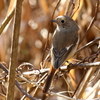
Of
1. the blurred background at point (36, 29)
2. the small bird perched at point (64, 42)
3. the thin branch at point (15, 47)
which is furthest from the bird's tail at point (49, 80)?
the blurred background at point (36, 29)

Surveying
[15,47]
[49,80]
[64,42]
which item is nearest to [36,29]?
[64,42]

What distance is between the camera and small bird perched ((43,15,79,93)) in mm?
2237

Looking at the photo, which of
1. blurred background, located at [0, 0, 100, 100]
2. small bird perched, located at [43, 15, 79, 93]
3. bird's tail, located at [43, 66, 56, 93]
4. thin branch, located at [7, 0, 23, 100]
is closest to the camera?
thin branch, located at [7, 0, 23, 100]

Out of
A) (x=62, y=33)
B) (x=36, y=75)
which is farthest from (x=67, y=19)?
(x=36, y=75)

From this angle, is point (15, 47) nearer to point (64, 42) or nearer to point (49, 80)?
point (49, 80)

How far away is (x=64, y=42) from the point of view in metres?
2.47

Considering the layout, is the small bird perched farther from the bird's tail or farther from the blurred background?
the blurred background

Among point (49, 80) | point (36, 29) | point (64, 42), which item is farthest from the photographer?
point (36, 29)

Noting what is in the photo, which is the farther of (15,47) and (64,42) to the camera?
(64,42)

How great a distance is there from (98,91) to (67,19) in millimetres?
779

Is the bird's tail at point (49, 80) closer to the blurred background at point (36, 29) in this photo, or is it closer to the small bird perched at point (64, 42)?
the small bird perched at point (64, 42)

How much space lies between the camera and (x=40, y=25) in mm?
3768

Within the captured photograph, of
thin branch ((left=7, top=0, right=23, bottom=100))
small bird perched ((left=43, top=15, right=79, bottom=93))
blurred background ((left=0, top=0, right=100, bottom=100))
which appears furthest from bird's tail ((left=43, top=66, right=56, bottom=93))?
blurred background ((left=0, top=0, right=100, bottom=100))

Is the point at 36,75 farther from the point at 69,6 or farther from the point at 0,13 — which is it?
the point at 0,13
